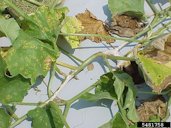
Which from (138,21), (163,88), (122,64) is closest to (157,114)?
(163,88)

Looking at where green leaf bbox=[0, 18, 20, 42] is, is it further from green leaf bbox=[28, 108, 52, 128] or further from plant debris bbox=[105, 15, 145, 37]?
plant debris bbox=[105, 15, 145, 37]

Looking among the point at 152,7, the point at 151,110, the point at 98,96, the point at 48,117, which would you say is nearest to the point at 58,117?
the point at 48,117

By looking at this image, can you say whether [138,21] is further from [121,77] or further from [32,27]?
[32,27]

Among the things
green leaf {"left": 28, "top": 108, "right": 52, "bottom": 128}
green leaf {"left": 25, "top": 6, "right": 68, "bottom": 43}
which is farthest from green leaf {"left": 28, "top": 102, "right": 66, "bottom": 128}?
green leaf {"left": 25, "top": 6, "right": 68, "bottom": 43}

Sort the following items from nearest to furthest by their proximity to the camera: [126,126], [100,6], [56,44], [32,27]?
[126,126] → [32,27] → [56,44] → [100,6]

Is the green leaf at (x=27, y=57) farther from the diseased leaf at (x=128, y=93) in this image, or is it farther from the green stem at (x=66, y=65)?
the diseased leaf at (x=128, y=93)

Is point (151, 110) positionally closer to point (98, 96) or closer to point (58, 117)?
point (98, 96)

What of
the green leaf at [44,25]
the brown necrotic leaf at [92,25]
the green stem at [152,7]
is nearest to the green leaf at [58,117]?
the green leaf at [44,25]
